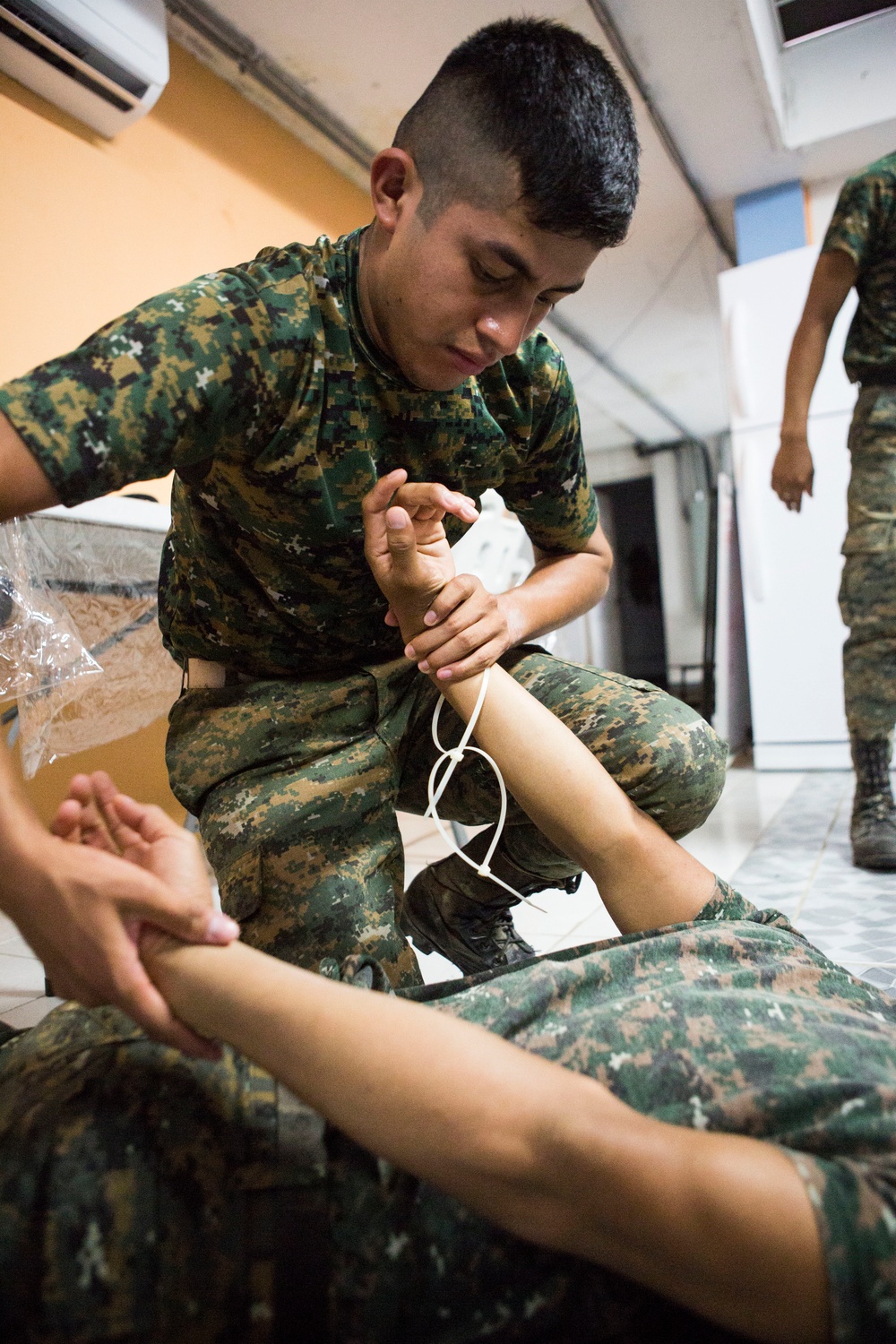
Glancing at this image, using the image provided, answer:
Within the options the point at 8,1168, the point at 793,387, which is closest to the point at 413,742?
the point at 8,1168

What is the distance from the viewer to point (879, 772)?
1.91m

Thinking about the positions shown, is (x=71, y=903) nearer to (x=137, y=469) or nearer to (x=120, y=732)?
(x=137, y=469)

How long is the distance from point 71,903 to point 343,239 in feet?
2.57

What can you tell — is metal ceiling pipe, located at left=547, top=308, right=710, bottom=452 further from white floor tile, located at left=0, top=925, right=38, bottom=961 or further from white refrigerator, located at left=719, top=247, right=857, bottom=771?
white floor tile, located at left=0, top=925, right=38, bottom=961

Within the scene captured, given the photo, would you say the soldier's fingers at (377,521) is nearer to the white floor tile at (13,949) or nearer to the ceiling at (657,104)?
the white floor tile at (13,949)

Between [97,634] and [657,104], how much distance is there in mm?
2625

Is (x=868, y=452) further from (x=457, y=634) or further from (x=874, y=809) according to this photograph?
(x=457, y=634)

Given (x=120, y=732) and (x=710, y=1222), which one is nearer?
(x=710, y=1222)

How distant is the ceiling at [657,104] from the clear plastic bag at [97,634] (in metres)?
1.77

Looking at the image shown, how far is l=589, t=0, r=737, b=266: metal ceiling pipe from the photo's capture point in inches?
101

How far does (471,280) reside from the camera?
88 cm

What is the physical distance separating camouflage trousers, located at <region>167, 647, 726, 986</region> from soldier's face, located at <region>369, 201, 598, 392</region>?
1.36ft

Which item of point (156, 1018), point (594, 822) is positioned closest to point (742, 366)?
point (594, 822)

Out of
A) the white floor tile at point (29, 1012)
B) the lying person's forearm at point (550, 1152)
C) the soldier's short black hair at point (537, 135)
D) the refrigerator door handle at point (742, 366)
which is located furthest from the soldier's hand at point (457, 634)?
the refrigerator door handle at point (742, 366)
